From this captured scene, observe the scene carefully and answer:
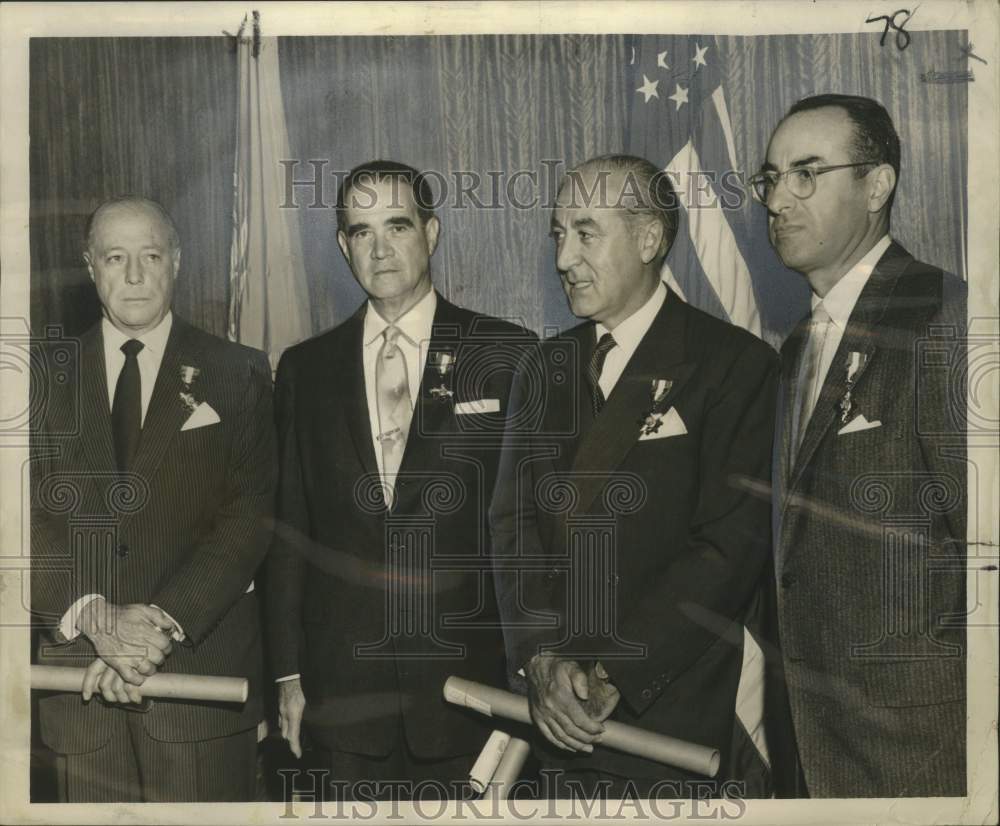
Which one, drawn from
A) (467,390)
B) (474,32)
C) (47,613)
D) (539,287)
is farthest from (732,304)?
(47,613)

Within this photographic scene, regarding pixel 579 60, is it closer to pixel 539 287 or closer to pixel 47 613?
pixel 539 287

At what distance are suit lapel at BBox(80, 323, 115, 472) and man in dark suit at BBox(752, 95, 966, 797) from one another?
1647 millimetres

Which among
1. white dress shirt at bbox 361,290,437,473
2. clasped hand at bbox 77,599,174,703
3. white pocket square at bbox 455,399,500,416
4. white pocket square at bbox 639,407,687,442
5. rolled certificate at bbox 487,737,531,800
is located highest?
white dress shirt at bbox 361,290,437,473

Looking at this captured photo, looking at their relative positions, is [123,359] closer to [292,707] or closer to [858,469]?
[292,707]

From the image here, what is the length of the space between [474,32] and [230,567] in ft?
4.78

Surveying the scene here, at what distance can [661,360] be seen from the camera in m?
2.84

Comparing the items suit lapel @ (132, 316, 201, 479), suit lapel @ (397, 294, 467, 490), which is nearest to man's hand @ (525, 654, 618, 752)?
suit lapel @ (397, 294, 467, 490)

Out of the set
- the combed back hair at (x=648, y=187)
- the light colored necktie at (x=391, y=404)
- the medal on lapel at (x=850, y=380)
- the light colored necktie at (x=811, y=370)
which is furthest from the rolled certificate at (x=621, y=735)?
the combed back hair at (x=648, y=187)

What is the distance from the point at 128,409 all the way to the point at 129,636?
1.83 ft

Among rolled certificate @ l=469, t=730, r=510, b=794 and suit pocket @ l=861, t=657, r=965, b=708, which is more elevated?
suit pocket @ l=861, t=657, r=965, b=708

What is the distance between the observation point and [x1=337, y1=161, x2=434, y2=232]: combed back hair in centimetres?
288

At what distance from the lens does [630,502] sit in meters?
2.83

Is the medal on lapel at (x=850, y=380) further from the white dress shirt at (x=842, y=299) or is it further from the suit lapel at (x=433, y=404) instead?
the suit lapel at (x=433, y=404)

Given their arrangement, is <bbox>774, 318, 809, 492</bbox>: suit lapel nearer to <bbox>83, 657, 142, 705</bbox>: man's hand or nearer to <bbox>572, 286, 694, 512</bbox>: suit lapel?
<bbox>572, 286, 694, 512</bbox>: suit lapel
